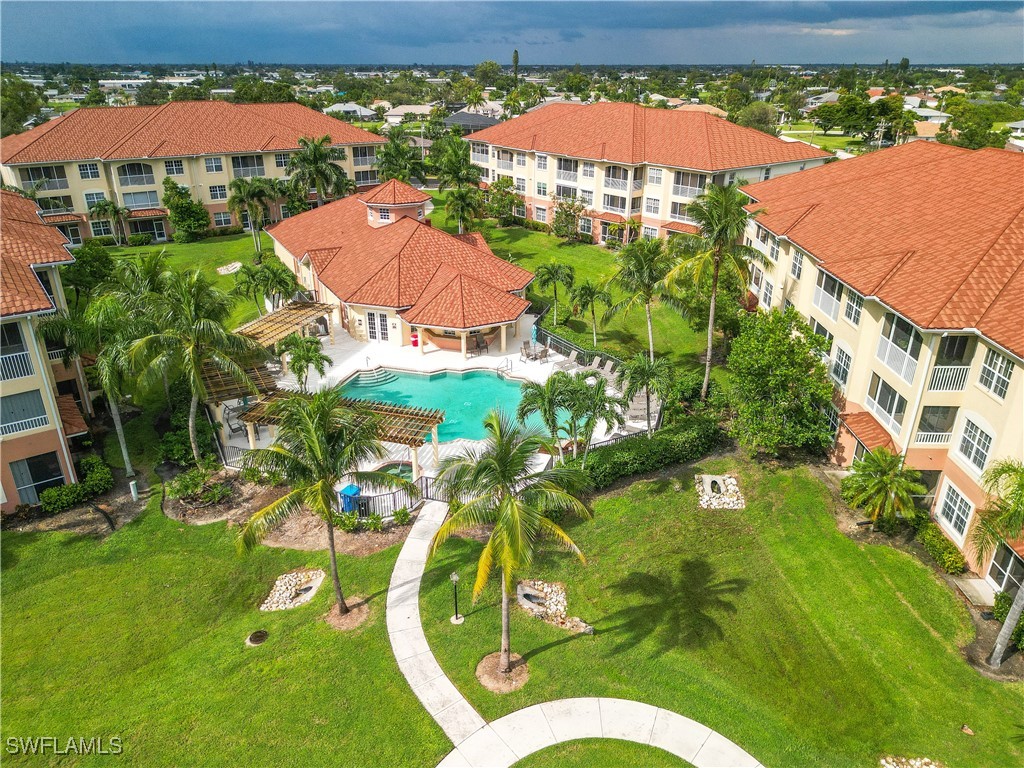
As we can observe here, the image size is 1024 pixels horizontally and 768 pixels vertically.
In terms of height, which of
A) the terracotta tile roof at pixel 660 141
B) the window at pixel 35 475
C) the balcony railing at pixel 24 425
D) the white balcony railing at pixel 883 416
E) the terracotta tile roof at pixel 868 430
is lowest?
the window at pixel 35 475

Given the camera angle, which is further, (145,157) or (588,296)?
(145,157)

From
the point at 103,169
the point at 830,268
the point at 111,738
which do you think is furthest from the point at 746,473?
the point at 103,169

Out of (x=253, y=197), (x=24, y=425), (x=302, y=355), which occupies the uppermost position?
(x=253, y=197)

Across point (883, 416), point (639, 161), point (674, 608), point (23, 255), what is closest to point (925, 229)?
point (883, 416)

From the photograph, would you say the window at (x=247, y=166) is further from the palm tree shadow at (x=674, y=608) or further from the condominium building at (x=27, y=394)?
the palm tree shadow at (x=674, y=608)

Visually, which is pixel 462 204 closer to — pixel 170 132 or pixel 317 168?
pixel 317 168

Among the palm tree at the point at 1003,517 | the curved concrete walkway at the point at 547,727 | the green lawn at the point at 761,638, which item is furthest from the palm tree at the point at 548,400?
the palm tree at the point at 1003,517
